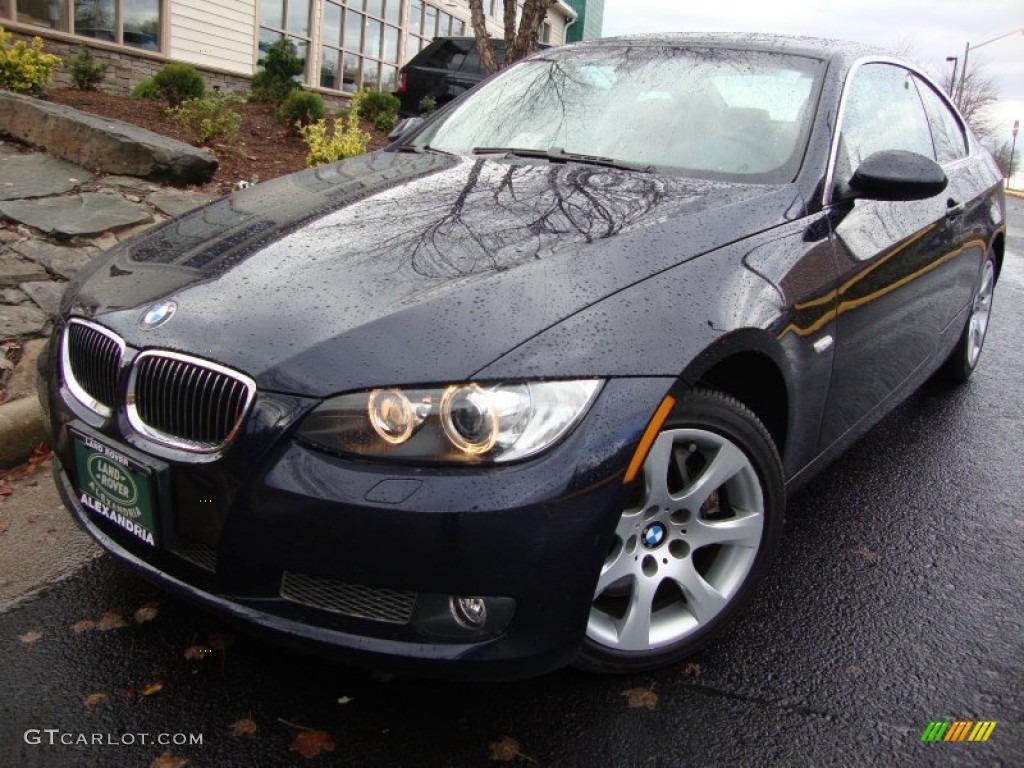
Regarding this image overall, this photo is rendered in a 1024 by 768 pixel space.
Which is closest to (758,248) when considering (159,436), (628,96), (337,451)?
(628,96)

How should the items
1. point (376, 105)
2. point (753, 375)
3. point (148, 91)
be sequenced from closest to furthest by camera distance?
point (753, 375) < point (148, 91) < point (376, 105)

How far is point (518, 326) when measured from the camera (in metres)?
1.97

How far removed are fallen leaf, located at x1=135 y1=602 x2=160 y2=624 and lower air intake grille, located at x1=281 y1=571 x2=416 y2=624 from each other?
2.59 feet

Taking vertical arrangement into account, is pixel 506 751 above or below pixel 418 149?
below

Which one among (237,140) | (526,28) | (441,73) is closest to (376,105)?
(441,73)

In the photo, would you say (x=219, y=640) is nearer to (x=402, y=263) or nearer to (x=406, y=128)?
(x=402, y=263)

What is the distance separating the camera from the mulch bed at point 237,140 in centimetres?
733

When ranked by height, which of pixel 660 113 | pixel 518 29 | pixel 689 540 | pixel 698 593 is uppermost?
pixel 660 113

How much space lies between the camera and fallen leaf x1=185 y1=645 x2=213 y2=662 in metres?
2.33

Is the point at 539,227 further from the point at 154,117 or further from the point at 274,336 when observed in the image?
the point at 154,117

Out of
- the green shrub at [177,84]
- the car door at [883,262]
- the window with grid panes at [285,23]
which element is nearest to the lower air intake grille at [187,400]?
the car door at [883,262]

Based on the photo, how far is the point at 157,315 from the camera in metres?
2.18

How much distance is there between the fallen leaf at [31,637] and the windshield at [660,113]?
2126mm

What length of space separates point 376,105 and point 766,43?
9831mm
